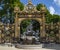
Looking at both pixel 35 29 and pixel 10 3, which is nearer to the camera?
pixel 10 3

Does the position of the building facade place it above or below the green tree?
below

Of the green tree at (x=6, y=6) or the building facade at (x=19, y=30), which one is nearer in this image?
the building facade at (x=19, y=30)

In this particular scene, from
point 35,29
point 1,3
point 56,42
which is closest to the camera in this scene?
point 56,42

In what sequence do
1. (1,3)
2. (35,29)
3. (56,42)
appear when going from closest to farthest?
(56,42), (1,3), (35,29)

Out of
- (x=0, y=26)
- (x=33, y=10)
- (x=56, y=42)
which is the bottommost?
(x=56, y=42)

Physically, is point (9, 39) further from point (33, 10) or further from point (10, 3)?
point (10, 3)

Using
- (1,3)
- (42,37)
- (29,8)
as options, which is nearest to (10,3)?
(1,3)

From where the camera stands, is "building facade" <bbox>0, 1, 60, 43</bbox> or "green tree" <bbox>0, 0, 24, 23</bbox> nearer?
"building facade" <bbox>0, 1, 60, 43</bbox>

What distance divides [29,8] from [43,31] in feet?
11.8

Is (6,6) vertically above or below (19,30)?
above

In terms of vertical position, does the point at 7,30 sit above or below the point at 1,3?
below

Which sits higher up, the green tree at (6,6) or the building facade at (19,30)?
the green tree at (6,6)

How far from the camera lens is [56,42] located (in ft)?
102

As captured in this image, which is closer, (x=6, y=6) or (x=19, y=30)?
(x=19, y=30)
